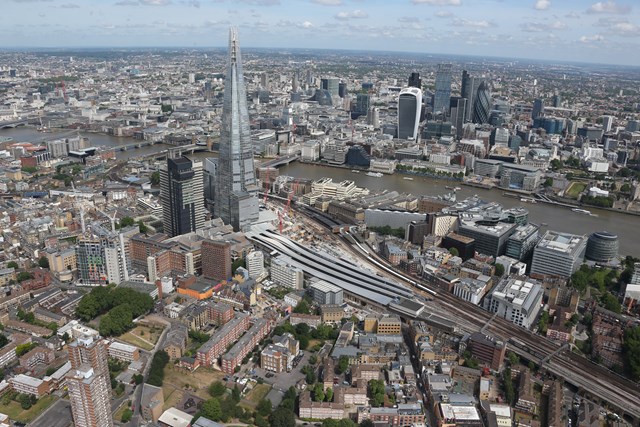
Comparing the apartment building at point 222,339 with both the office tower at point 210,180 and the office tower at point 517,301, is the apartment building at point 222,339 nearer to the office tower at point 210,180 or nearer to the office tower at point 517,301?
the office tower at point 517,301

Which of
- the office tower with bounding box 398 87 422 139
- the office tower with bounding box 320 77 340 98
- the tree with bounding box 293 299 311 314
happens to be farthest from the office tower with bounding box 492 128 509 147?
the tree with bounding box 293 299 311 314

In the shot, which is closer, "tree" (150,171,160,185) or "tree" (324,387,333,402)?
"tree" (324,387,333,402)

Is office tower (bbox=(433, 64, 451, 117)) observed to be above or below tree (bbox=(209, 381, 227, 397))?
above

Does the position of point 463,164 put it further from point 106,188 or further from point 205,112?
point 205,112

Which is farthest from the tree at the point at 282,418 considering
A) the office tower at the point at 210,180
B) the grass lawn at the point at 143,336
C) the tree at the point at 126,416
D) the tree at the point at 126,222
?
the office tower at the point at 210,180

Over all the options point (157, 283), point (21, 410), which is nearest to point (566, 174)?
point (157, 283)

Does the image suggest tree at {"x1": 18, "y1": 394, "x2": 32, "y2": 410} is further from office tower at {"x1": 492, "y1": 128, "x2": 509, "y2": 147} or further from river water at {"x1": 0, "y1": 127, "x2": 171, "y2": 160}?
office tower at {"x1": 492, "y1": 128, "x2": 509, "y2": 147}
